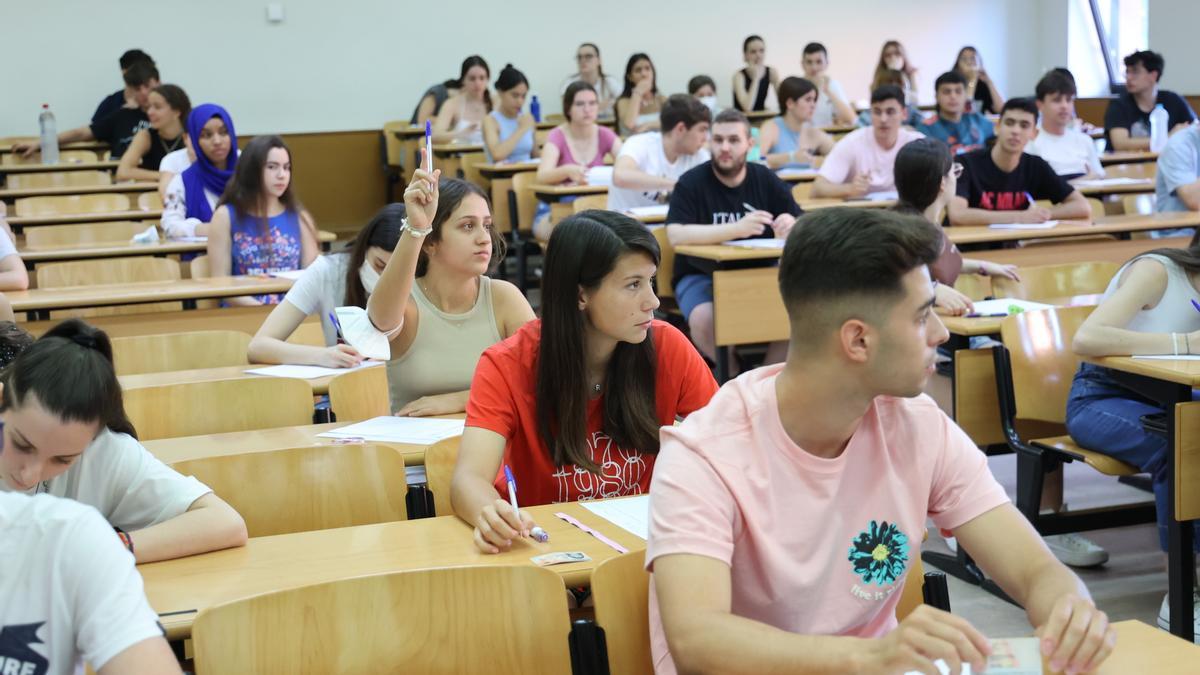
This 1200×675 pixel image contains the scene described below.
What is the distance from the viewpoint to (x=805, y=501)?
1427 millimetres

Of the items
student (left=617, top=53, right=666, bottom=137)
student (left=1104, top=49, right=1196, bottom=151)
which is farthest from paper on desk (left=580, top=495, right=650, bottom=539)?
student (left=617, top=53, right=666, bottom=137)

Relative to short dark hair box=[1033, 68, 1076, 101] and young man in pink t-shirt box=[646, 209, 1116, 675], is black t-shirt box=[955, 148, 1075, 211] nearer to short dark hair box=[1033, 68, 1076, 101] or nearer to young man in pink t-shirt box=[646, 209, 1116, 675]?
short dark hair box=[1033, 68, 1076, 101]

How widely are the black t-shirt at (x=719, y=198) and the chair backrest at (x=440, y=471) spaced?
2.83 m

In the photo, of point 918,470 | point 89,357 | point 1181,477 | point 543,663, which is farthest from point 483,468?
point 1181,477

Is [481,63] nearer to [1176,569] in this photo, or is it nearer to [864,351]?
[1176,569]

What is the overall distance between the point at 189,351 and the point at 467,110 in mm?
6061

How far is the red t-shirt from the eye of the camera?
7.18 feet

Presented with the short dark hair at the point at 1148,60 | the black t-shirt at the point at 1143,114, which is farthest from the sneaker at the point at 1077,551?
the black t-shirt at the point at 1143,114

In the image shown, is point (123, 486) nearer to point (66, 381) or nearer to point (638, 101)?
point (66, 381)

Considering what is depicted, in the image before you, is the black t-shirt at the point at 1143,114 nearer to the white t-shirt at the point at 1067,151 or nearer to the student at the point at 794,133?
the white t-shirt at the point at 1067,151

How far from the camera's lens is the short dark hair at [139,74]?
844 cm

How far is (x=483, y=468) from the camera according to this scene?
210cm

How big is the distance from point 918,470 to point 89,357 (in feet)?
3.71

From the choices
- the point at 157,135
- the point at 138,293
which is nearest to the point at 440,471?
the point at 138,293
